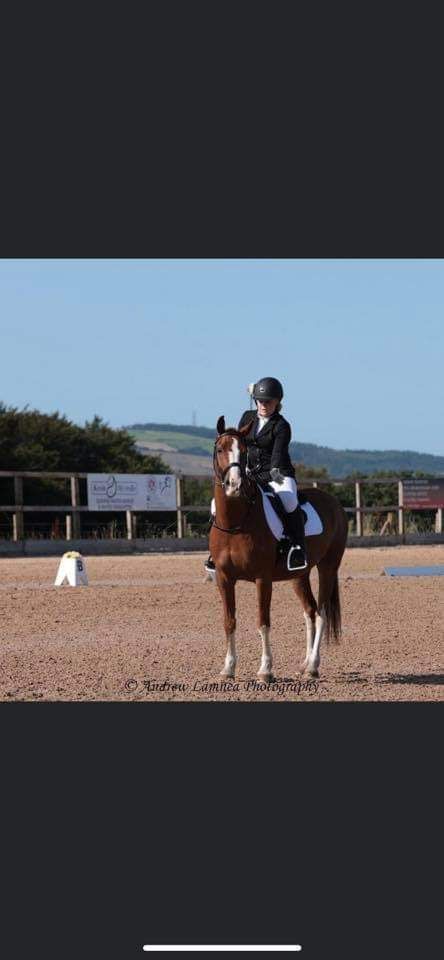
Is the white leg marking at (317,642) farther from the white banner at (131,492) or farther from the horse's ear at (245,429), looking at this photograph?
the white banner at (131,492)

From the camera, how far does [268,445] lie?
9305mm

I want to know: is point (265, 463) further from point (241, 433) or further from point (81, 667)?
point (81, 667)

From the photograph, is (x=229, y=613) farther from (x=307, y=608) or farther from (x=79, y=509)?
(x=79, y=509)

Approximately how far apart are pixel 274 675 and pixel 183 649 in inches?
63.5

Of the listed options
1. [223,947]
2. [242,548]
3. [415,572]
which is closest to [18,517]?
[415,572]

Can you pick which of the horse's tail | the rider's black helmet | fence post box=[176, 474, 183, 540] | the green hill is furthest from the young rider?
the green hill


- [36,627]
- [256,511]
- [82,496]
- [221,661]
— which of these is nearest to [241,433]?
[256,511]

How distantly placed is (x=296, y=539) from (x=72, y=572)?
8.46 metres

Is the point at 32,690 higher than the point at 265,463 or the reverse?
the reverse

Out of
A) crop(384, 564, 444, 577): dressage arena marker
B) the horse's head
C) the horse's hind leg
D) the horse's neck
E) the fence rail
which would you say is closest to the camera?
the horse's head

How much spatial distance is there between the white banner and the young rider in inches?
758

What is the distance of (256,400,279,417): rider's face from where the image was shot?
9125 mm

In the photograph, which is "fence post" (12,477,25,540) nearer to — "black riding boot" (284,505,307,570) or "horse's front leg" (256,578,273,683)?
"black riding boot" (284,505,307,570)

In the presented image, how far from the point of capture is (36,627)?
509 inches
